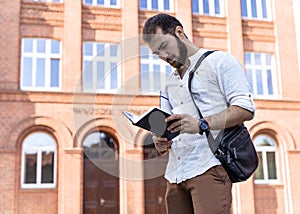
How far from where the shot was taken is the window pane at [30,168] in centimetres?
1395

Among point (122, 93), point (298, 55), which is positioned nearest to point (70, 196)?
point (298, 55)

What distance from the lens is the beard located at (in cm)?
216

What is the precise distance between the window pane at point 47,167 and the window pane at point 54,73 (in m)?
2.38

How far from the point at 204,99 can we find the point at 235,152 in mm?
316

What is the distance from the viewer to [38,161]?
1409 centimetres

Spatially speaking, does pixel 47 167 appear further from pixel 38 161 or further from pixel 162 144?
pixel 162 144

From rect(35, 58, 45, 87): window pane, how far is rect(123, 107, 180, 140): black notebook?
12913 mm

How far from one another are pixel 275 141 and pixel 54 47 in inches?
352

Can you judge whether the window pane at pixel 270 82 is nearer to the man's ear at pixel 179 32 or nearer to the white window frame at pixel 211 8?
the white window frame at pixel 211 8

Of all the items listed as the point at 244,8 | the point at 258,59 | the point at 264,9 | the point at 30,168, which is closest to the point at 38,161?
the point at 30,168

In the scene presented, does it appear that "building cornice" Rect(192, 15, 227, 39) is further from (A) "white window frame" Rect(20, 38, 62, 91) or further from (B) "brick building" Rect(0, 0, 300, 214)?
(A) "white window frame" Rect(20, 38, 62, 91)

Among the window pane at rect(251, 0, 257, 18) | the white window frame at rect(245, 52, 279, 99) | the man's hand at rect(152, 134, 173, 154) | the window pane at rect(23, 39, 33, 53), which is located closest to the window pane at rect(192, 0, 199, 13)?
the window pane at rect(251, 0, 257, 18)

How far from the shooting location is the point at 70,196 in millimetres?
13867

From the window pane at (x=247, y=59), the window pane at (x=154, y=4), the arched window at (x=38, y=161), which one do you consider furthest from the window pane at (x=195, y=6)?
the arched window at (x=38, y=161)
